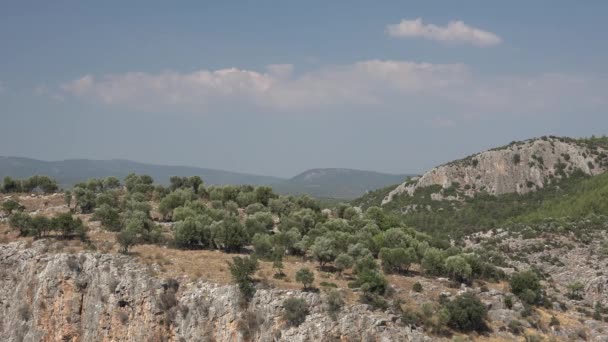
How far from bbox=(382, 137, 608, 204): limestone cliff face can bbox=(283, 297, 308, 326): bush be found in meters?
92.5

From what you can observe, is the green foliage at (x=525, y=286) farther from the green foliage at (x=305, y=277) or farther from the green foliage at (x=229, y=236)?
the green foliage at (x=229, y=236)

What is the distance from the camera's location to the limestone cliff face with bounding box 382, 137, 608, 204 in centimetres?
12112

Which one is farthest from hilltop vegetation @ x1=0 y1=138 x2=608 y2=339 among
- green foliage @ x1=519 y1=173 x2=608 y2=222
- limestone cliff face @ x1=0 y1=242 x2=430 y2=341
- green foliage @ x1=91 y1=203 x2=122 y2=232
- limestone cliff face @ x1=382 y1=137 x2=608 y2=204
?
limestone cliff face @ x1=382 y1=137 x2=608 y2=204

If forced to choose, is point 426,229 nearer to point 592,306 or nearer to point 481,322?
point 592,306

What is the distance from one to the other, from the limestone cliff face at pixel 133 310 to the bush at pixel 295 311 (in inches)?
17.0

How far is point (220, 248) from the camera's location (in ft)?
161

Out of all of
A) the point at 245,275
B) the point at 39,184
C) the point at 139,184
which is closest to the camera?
the point at 245,275

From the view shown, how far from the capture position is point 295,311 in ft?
115

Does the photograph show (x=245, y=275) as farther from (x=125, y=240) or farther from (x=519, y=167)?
(x=519, y=167)

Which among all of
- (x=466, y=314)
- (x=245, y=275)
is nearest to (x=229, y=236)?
(x=245, y=275)

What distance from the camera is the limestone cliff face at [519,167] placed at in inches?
4769

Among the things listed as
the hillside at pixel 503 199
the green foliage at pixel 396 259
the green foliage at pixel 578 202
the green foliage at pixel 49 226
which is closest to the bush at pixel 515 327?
the green foliage at pixel 396 259

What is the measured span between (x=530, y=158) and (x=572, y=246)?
194 feet

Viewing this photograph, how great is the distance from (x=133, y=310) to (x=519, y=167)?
350ft
